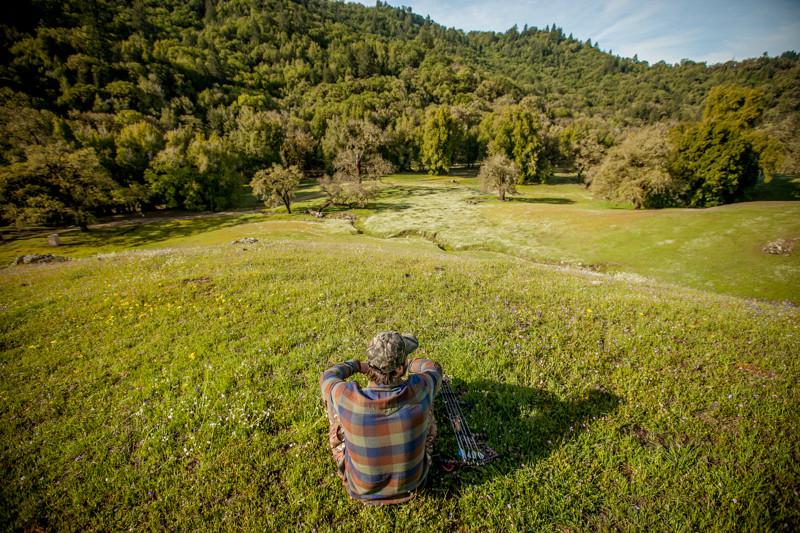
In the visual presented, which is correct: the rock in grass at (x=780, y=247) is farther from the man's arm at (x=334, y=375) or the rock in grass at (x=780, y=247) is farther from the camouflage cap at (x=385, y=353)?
the man's arm at (x=334, y=375)

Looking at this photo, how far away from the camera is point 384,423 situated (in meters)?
4.11

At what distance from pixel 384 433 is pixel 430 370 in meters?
1.23

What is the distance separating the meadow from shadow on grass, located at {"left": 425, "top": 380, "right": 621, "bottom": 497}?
0.11 feet

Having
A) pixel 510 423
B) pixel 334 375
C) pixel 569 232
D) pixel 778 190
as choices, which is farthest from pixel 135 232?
pixel 778 190

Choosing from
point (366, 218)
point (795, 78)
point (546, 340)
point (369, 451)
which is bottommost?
point (366, 218)

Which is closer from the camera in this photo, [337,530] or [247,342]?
[337,530]

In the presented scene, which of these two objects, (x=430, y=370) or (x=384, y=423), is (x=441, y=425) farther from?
(x=384, y=423)

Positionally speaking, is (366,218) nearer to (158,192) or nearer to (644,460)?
(158,192)

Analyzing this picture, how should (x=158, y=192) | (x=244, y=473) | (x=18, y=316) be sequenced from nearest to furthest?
(x=244, y=473)
(x=18, y=316)
(x=158, y=192)

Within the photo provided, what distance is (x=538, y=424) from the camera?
588cm

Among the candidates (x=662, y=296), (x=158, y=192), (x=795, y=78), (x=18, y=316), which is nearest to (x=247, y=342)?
(x=18, y=316)

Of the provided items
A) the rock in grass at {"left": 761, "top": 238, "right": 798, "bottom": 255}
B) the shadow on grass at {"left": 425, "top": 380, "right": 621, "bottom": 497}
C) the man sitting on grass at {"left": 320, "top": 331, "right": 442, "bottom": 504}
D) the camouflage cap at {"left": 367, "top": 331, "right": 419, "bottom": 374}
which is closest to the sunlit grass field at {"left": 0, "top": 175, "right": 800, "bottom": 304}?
the rock in grass at {"left": 761, "top": 238, "right": 798, "bottom": 255}

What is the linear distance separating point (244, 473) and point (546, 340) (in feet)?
25.8

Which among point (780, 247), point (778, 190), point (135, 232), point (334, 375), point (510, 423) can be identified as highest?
point (778, 190)
